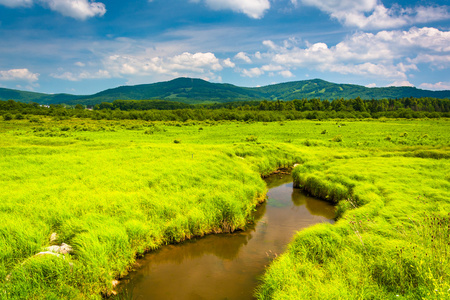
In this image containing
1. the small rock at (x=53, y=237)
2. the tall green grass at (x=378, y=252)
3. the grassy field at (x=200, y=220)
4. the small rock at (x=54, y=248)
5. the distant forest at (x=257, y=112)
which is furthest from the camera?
the distant forest at (x=257, y=112)

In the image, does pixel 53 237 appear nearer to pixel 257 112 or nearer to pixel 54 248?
pixel 54 248

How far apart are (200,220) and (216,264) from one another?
236 centimetres

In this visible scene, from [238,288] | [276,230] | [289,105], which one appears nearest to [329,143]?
[276,230]

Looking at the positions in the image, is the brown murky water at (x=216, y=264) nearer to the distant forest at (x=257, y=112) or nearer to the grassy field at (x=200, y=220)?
the grassy field at (x=200, y=220)

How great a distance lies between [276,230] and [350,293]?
6652mm

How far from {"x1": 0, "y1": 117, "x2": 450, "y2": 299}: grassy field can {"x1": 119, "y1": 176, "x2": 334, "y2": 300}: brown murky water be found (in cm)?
65

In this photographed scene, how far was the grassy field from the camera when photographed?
6699 mm

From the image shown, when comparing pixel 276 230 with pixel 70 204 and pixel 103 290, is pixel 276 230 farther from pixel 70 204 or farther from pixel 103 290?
pixel 70 204

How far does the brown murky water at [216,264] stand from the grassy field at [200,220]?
654 mm

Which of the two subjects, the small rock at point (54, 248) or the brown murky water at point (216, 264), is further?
the brown murky water at point (216, 264)

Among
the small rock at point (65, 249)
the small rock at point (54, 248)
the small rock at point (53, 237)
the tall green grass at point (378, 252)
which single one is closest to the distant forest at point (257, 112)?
the small rock at point (53, 237)

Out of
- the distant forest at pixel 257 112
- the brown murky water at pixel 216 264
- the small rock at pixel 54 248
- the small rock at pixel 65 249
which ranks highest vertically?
the distant forest at pixel 257 112

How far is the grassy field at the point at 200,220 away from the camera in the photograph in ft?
22.0

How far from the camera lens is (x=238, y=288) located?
835cm
